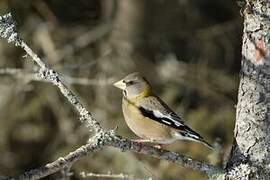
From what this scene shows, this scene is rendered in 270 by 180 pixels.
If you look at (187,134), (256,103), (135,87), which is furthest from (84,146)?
(135,87)

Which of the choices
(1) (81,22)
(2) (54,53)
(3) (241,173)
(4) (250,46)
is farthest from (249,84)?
(1) (81,22)

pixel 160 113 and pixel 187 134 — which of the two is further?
pixel 160 113

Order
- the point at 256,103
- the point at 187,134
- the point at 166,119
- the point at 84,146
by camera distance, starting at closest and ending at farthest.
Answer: the point at 84,146 < the point at 256,103 < the point at 187,134 < the point at 166,119

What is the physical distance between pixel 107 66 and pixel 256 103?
203 inches

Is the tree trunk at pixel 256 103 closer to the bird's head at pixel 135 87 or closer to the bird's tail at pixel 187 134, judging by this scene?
the bird's tail at pixel 187 134

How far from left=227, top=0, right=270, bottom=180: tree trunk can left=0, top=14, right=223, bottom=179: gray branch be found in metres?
0.11

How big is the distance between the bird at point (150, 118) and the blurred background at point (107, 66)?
313 centimetres

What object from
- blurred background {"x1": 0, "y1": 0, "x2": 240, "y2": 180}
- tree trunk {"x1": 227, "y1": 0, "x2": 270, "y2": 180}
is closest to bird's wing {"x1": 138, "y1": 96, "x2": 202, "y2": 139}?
tree trunk {"x1": 227, "y1": 0, "x2": 270, "y2": 180}

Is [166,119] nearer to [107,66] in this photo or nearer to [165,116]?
[165,116]

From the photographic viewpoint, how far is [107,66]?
7746 millimetres

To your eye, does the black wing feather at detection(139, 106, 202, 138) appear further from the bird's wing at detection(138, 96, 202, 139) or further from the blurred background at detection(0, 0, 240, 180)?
the blurred background at detection(0, 0, 240, 180)

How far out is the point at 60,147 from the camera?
7.67 m

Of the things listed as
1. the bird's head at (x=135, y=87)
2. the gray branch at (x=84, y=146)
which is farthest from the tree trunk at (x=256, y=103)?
the bird's head at (x=135, y=87)

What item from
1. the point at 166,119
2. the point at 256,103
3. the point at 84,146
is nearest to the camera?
the point at 84,146
